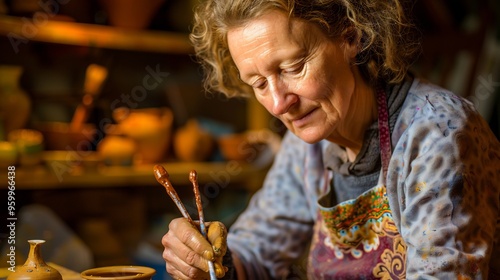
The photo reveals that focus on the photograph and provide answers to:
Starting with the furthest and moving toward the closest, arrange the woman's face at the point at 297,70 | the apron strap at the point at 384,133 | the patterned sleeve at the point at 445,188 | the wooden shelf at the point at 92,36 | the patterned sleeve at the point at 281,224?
the wooden shelf at the point at 92,36
the patterned sleeve at the point at 281,224
the apron strap at the point at 384,133
the woman's face at the point at 297,70
the patterned sleeve at the point at 445,188

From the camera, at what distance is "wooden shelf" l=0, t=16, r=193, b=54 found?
2887 millimetres

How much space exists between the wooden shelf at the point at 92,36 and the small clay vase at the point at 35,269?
1690 mm

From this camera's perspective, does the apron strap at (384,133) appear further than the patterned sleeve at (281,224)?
No

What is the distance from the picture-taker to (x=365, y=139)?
157 cm

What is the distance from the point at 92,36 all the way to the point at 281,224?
1627 millimetres

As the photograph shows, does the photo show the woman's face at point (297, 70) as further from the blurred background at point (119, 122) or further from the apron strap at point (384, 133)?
the blurred background at point (119, 122)

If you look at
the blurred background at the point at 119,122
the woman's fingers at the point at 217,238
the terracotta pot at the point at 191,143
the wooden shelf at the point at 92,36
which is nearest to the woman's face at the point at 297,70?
the woman's fingers at the point at 217,238

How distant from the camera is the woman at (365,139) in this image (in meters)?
1.32

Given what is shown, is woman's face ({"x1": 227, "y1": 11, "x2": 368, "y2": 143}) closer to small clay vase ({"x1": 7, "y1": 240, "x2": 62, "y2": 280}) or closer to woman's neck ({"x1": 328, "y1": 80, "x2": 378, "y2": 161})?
woman's neck ({"x1": 328, "y1": 80, "x2": 378, "y2": 161})

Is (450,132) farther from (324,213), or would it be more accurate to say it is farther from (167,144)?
(167,144)

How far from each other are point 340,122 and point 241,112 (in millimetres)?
2533

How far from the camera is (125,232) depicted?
3.55m

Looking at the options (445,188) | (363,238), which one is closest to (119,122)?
(363,238)

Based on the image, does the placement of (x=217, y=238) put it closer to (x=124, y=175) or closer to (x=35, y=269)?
(x=35, y=269)
